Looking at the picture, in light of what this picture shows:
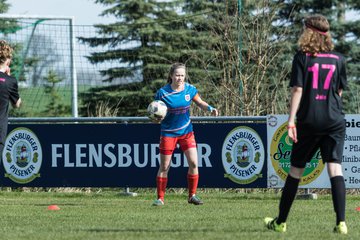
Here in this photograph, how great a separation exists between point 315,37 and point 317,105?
62 cm

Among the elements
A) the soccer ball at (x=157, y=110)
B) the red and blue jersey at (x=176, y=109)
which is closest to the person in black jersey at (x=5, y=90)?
the soccer ball at (x=157, y=110)

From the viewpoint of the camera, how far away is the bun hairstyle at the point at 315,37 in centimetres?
901

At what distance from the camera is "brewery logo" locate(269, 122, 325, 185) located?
15.3m

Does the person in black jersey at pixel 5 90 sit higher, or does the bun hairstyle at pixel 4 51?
the bun hairstyle at pixel 4 51

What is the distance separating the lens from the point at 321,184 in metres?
15.2

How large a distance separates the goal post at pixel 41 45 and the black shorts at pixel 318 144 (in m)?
13.8

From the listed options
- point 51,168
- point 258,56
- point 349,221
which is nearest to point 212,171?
point 51,168

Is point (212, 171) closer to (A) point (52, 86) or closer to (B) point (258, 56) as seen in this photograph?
(B) point (258, 56)

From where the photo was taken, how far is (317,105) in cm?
909

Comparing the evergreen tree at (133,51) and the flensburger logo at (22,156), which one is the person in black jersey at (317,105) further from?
the evergreen tree at (133,51)

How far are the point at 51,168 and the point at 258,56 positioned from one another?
22.1 feet

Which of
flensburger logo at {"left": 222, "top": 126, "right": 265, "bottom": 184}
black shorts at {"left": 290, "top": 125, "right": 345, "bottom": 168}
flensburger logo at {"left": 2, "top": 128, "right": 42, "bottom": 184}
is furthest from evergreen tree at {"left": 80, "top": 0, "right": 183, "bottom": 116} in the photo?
black shorts at {"left": 290, "top": 125, "right": 345, "bottom": 168}

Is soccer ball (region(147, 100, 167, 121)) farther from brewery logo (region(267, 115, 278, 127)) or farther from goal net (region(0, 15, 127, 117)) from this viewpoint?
goal net (region(0, 15, 127, 117))

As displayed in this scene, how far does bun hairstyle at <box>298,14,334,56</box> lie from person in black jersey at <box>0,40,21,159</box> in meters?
3.90
